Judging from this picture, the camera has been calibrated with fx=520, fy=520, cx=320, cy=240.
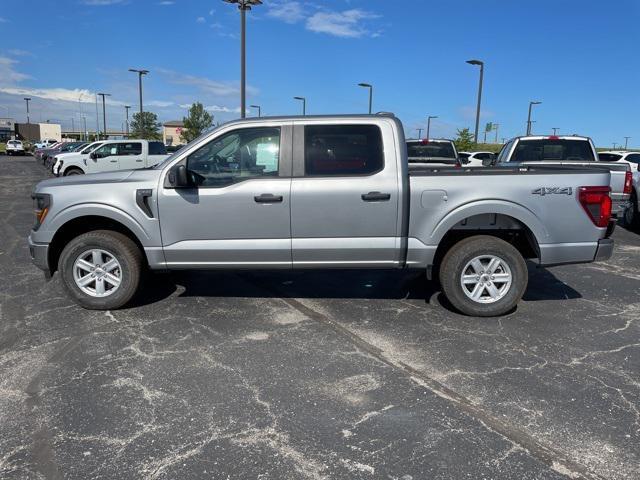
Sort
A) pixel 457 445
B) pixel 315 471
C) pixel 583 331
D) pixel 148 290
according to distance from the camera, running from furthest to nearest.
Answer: pixel 148 290
pixel 583 331
pixel 457 445
pixel 315 471

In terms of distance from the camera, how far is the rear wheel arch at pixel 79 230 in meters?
5.20

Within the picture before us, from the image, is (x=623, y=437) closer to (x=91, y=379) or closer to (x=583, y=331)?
(x=583, y=331)

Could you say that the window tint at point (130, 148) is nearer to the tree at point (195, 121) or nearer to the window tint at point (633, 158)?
the window tint at point (633, 158)

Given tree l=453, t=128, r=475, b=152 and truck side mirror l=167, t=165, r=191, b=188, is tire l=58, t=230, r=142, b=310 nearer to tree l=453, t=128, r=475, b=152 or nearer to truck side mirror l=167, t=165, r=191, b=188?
truck side mirror l=167, t=165, r=191, b=188

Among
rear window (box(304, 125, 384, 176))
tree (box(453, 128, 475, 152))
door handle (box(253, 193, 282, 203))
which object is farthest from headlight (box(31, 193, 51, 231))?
tree (box(453, 128, 475, 152))

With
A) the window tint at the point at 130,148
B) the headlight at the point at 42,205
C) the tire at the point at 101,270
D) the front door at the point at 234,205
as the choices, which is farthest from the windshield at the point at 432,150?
the window tint at the point at 130,148

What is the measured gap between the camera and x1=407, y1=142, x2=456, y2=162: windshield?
12445 millimetres

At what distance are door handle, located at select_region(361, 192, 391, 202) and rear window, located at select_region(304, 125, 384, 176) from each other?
0.22 m

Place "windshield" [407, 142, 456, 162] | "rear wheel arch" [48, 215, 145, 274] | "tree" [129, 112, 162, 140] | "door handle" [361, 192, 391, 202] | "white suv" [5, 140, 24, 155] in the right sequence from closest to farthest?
"door handle" [361, 192, 391, 202] < "rear wheel arch" [48, 215, 145, 274] < "windshield" [407, 142, 456, 162] < "white suv" [5, 140, 24, 155] < "tree" [129, 112, 162, 140]

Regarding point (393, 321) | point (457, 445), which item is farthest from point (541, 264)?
point (457, 445)

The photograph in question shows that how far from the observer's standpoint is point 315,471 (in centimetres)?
273

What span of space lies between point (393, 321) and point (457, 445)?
2.10m

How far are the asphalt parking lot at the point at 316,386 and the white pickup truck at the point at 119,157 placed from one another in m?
14.8

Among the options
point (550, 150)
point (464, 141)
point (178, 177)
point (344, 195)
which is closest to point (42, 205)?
point (178, 177)
